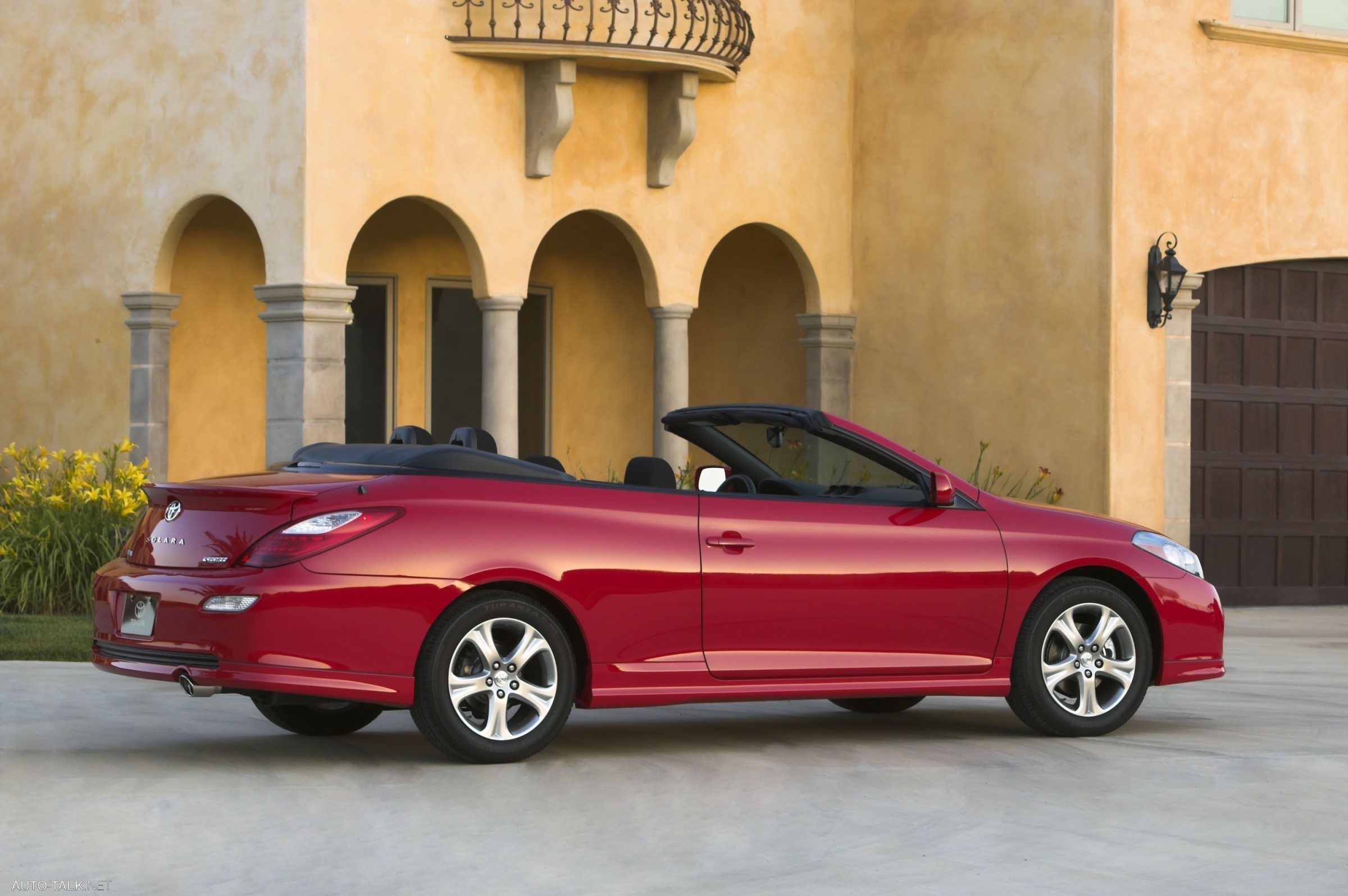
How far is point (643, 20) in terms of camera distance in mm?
16125

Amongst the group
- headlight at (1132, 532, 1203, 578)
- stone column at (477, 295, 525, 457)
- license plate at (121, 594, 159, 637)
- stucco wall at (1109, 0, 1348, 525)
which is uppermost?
stucco wall at (1109, 0, 1348, 525)

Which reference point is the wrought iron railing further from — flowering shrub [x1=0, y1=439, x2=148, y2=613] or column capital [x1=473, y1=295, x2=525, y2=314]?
flowering shrub [x1=0, y1=439, x2=148, y2=613]

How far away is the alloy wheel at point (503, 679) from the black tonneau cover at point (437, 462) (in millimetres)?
618

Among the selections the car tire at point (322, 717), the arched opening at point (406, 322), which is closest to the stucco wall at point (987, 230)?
the arched opening at point (406, 322)

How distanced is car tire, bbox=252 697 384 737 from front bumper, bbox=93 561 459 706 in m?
1.07

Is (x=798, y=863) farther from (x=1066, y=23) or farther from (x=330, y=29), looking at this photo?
(x=1066, y=23)

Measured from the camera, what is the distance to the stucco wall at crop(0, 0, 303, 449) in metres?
15.1

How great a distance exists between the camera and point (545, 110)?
630 inches

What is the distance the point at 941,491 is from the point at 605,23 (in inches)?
355

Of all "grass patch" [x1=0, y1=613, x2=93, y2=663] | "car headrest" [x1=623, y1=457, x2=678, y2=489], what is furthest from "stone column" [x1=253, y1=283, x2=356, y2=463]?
"car headrest" [x1=623, y1=457, x2=678, y2=489]

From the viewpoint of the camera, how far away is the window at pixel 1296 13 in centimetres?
1633

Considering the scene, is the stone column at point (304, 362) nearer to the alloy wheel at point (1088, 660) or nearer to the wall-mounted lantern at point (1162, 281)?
the wall-mounted lantern at point (1162, 281)

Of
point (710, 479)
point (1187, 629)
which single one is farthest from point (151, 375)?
point (1187, 629)

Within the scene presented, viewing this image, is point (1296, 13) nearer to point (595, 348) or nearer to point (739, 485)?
point (595, 348)
